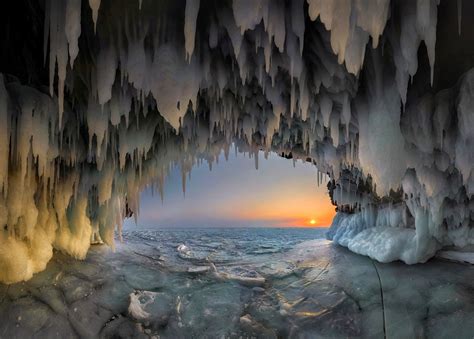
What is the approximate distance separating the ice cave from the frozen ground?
58 centimetres

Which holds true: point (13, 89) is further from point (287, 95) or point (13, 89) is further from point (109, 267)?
point (109, 267)

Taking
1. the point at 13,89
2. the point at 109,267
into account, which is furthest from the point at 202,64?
the point at 109,267

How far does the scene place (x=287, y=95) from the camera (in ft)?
18.1

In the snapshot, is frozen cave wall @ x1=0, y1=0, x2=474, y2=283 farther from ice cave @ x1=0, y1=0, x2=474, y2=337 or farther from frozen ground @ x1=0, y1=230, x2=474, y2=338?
frozen ground @ x1=0, y1=230, x2=474, y2=338

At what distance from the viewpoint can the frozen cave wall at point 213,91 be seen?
10.9ft

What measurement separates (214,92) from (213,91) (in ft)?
0.28

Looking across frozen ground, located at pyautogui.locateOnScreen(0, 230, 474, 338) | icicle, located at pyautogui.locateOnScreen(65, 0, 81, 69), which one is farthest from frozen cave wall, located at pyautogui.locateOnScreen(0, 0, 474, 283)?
frozen ground, located at pyautogui.locateOnScreen(0, 230, 474, 338)

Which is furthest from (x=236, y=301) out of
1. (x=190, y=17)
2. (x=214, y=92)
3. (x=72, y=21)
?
(x=72, y=21)

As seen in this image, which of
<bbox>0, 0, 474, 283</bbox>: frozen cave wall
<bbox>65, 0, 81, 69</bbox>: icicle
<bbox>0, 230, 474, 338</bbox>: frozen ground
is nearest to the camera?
<bbox>65, 0, 81, 69</bbox>: icicle

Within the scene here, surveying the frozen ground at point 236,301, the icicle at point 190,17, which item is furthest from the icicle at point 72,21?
the frozen ground at point 236,301

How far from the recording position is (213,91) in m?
5.31

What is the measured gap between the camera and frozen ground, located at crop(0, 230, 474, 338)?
6.16 meters

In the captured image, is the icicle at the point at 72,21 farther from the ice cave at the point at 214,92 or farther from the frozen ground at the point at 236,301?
the frozen ground at the point at 236,301

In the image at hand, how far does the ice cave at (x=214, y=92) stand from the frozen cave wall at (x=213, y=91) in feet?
0.06
